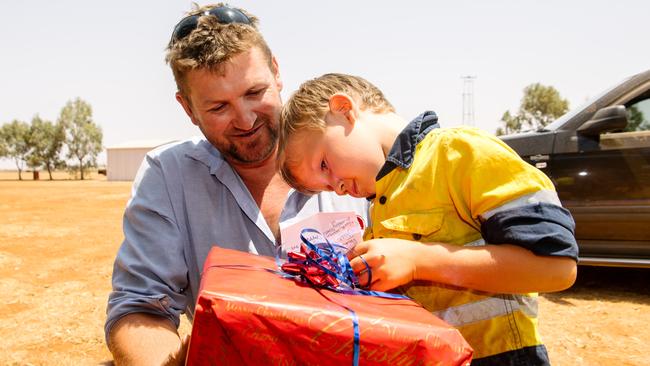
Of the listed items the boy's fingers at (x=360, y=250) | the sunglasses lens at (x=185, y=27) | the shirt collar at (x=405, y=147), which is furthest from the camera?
the sunglasses lens at (x=185, y=27)

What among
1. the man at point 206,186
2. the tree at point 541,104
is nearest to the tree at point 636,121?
the man at point 206,186

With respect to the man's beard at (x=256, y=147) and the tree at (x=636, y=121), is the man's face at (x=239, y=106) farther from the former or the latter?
the tree at (x=636, y=121)

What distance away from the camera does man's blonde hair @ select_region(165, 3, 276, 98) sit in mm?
1938

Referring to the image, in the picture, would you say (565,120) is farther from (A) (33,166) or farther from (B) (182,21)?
(A) (33,166)

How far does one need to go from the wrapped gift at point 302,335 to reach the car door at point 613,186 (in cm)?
423

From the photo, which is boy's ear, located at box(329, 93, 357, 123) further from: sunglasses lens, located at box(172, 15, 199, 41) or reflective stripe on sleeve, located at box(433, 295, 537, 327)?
sunglasses lens, located at box(172, 15, 199, 41)

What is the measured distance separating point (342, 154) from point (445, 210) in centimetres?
35

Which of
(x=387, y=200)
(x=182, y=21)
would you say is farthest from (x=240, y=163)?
(x=387, y=200)

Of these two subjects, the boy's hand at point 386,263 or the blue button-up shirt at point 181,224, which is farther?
the blue button-up shirt at point 181,224

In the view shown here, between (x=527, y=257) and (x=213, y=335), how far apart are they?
708 millimetres

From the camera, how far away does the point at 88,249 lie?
8.09 metres

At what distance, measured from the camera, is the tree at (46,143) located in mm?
59031

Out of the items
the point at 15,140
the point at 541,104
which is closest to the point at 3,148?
the point at 15,140

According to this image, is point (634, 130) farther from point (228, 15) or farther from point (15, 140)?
point (15, 140)
